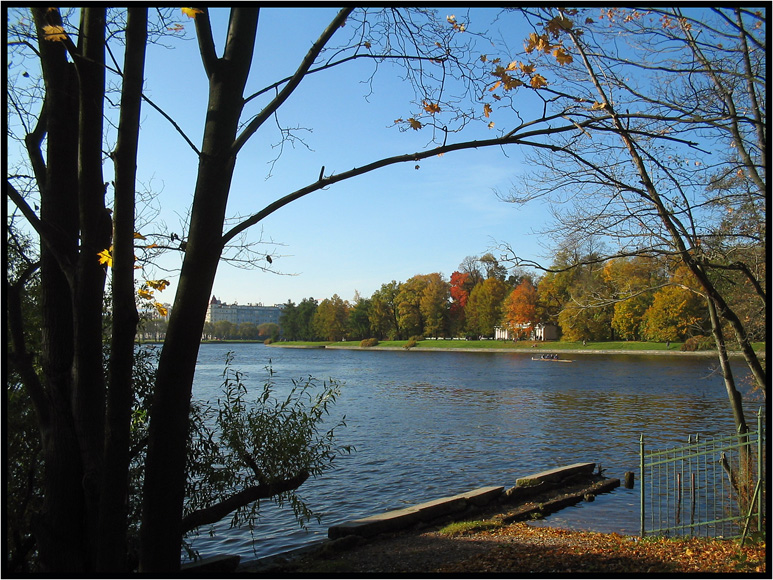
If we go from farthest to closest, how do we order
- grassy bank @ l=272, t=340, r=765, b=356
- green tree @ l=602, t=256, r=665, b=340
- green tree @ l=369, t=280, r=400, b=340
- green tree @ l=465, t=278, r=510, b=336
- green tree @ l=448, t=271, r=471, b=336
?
green tree @ l=369, t=280, r=400, b=340 → green tree @ l=448, t=271, r=471, b=336 → green tree @ l=465, t=278, r=510, b=336 → grassy bank @ l=272, t=340, r=765, b=356 → green tree @ l=602, t=256, r=665, b=340

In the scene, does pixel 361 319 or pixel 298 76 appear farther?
pixel 361 319

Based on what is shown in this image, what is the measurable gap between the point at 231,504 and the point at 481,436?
17.4 m

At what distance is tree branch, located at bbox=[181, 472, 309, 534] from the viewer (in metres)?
5.52

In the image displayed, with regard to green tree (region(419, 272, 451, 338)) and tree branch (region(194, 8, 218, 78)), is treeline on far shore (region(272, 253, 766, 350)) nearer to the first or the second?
green tree (region(419, 272, 451, 338))

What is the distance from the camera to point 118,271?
13.7ft

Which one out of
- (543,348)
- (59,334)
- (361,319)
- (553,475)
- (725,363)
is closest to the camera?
(59,334)

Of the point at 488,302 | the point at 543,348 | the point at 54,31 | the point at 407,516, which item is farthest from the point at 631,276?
the point at 488,302

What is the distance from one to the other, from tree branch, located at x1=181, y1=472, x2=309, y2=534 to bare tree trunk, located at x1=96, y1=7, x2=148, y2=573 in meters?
0.80

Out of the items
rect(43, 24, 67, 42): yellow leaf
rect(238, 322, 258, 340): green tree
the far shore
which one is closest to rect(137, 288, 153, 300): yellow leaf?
rect(43, 24, 67, 42): yellow leaf

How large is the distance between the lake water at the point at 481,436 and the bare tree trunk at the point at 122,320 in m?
6.85

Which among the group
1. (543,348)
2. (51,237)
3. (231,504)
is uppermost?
(51,237)

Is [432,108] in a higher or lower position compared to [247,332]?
higher

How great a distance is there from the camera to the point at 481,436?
2220 cm

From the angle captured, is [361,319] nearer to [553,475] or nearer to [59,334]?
[553,475]
